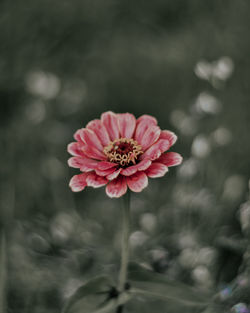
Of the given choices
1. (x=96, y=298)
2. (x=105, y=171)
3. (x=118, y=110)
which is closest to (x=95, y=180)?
(x=105, y=171)

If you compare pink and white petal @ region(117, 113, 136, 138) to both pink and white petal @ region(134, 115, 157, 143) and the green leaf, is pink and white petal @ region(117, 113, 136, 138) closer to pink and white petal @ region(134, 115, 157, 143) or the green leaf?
pink and white petal @ region(134, 115, 157, 143)

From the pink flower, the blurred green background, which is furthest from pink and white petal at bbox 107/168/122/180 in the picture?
the blurred green background

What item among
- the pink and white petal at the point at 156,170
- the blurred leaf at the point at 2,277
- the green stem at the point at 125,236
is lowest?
the blurred leaf at the point at 2,277

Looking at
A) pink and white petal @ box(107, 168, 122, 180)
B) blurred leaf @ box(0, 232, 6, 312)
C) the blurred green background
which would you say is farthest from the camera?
the blurred green background

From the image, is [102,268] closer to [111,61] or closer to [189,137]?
[189,137]

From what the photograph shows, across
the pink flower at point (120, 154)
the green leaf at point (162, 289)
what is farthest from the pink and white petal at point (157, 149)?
the green leaf at point (162, 289)

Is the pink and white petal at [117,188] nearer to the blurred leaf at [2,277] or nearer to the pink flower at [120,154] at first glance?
the pink flower at [120,154]

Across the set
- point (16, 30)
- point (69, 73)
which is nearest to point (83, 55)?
point (69, 73)
